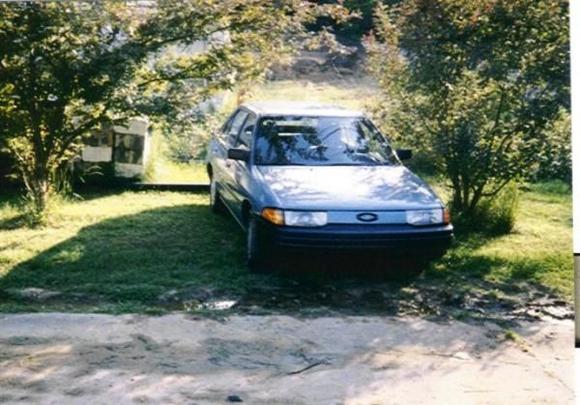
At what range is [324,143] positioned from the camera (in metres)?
3.82

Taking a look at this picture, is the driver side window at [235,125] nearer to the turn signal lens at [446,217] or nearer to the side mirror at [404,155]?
the side mirror at [404,155]

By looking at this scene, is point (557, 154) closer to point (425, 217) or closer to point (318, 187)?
point (425, 217)

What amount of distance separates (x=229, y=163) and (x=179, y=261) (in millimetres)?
694

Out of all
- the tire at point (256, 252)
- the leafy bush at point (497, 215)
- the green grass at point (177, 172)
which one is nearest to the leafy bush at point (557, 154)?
the leafy bush at point (497, 215)

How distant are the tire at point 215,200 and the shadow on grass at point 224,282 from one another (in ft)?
0.86

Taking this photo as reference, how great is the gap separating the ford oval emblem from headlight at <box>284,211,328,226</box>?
16 cm

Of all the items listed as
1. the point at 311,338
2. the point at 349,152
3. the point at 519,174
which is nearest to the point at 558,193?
the point at 519,174

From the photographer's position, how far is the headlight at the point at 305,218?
3381 millimetres

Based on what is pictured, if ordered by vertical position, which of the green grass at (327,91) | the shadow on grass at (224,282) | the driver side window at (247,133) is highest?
the green grass at (327,91)

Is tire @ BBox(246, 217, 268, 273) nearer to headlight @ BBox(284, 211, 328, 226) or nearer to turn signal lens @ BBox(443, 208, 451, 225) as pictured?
headlight @ BBox(284, 211, 328, 226)

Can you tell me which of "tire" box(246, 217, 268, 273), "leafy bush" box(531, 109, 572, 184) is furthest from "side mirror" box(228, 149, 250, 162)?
"leafy bush" box(531, 109, 572, 184)

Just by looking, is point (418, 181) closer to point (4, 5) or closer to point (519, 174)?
point (519, 174)

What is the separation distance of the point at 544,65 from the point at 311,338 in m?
1.77

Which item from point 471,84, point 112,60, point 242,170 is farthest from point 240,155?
point 471,84
